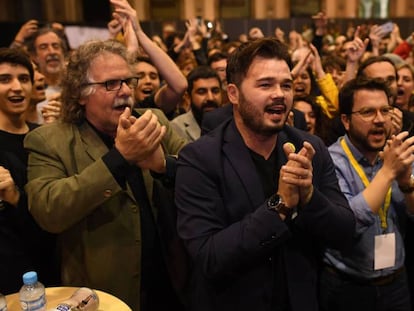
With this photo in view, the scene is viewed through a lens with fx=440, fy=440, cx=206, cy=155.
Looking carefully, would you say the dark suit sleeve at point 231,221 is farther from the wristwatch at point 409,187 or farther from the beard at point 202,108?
the beard at point 202,108

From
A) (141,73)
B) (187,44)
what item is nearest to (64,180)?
(141,73)

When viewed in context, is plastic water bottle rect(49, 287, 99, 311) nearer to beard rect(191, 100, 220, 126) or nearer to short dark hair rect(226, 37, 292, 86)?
short dark hair rect(226, 37, 292, 86)

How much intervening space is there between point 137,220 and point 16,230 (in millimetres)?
525

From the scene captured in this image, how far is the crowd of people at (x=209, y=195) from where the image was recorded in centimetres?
148

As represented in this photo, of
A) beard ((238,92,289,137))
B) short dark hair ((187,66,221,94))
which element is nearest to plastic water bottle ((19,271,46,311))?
beard ((238,92,289,137))

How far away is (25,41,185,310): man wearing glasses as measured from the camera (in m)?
1.54

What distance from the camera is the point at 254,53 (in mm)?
1518

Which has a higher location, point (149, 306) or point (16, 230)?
point (16, 230)

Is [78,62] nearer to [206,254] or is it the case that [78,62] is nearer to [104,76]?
[104,76]

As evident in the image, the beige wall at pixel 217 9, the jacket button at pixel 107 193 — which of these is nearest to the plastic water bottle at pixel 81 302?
the jacket button at pixel 107 193

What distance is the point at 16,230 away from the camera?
1807 mm

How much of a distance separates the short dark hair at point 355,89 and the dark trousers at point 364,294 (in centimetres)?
79

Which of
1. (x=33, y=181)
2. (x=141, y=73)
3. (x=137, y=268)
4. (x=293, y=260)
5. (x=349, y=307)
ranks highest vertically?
(x=141, y=73)

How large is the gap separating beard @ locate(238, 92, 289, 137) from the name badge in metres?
0.79
